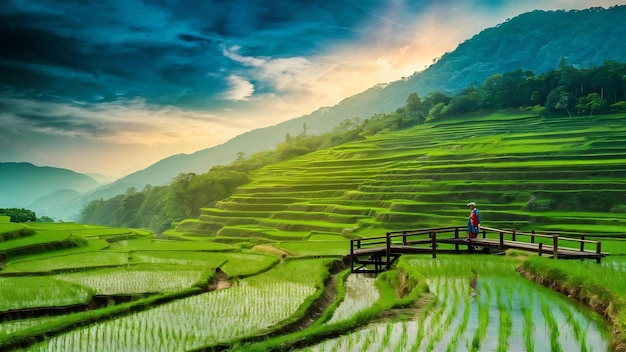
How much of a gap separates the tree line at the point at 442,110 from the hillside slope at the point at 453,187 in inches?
160

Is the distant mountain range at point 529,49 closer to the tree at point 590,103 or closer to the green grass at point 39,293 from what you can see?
the tree at point 590,103

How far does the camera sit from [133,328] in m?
8.95

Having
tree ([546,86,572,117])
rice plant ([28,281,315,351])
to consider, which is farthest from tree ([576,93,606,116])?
rice plant ([28,281,315,351])

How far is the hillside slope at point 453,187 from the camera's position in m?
29.5

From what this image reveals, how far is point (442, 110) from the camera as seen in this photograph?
6506 cm

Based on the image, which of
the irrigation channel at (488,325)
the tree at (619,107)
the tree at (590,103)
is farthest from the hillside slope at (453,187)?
the irrigation channel at (488,325)

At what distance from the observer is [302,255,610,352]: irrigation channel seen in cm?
652

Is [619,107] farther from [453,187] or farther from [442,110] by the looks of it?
[453,187]

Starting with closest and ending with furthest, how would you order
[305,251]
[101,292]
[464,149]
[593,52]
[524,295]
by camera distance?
[524,295]
[101,292]
[305,251]
[464,149]
[593,52]

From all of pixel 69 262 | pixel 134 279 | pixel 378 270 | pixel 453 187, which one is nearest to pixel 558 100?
pixel 453 187

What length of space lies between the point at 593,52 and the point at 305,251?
436ft

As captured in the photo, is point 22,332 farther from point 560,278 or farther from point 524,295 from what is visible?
point 560,278

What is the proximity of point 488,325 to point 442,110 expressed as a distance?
60.1 m

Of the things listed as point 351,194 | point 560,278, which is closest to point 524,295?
point 560,278
